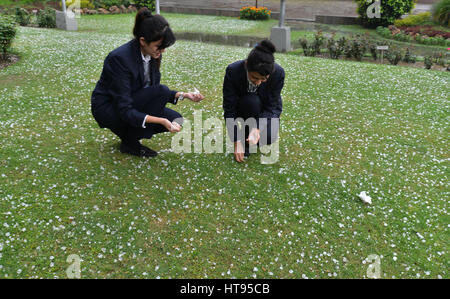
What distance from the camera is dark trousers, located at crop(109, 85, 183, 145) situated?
4.15 m

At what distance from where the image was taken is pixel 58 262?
310 cm

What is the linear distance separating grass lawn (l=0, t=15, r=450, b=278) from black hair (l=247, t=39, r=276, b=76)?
1.45m

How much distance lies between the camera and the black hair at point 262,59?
376 centimetres

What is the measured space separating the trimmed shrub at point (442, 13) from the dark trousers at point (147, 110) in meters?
17.3

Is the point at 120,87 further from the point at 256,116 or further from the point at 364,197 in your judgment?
the point at 364,197

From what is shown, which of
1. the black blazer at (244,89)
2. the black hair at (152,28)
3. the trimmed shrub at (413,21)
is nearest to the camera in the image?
the black hair at (152,28)

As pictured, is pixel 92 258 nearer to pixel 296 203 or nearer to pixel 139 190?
pixel 139 190

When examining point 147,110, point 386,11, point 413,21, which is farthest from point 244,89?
point 413,21

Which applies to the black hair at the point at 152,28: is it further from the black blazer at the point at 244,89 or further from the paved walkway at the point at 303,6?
the paved walkway at the point at 303,6

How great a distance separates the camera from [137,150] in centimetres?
475

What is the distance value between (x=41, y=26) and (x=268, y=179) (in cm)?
1530

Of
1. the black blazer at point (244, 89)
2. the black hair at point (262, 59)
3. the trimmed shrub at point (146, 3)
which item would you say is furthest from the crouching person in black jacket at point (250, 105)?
A: the trimmed shrub at point (146, 3)

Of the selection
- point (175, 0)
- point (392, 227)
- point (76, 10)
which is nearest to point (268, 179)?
point (392, 227)

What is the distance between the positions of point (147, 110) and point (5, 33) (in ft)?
21.6
